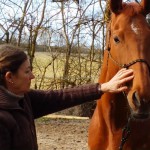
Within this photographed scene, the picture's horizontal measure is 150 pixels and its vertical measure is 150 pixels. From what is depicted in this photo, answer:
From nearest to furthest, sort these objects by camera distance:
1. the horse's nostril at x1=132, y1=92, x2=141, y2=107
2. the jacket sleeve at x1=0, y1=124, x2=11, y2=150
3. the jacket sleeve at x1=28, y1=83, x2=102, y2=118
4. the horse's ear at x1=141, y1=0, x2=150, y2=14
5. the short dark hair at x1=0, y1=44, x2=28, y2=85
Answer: the jacket sleeve at x1=0, y1=124, x2=11, y2=150 → the short dark hair at x1=0, y1=44, x2=28, y2=85 → the horse's nostril at x1=132, y1=92, x2=141, y2=107 → the jacket sleeve at x1=28, y1=83, x2=102, y2=118 → the horse's ear at x1=141, y1=0, x2=150, y2=14

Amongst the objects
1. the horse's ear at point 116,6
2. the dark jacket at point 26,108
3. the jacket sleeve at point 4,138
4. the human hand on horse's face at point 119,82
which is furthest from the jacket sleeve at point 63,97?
the horse's ear at point 116,6

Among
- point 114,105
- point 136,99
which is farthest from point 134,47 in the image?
point 114,105

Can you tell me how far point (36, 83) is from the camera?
471 inches

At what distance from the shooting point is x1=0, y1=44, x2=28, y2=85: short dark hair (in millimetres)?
2385

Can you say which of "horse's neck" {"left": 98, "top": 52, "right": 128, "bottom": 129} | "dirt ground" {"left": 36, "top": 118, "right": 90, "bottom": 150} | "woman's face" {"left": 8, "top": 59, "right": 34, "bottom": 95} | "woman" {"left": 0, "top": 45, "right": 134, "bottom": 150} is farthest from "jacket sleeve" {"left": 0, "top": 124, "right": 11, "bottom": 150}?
"dirt ground" {"left": 36, "top": 118, "right": 90, "bottom": 150}

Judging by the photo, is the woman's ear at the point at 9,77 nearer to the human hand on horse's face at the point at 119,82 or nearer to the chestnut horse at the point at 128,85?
the human hand on horse's face at the point at 119,82

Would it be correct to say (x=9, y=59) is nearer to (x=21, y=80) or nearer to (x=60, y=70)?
(x=21, y=80)

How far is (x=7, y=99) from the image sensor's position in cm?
238

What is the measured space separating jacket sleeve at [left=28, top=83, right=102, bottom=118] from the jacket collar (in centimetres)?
48

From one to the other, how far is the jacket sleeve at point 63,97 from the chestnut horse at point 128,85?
0.28 m

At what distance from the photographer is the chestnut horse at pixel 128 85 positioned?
2.87 meters

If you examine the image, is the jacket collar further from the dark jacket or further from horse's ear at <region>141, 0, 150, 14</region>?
horse's ear at <region>141, 0, 150, 14</region>

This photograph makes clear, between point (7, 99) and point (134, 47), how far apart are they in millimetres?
1154

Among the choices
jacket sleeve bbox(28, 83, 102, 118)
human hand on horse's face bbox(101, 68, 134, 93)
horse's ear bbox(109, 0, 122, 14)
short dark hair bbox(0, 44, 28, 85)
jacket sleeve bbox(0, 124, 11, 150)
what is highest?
horse's ear bbox(109, 0, 122, 14)
